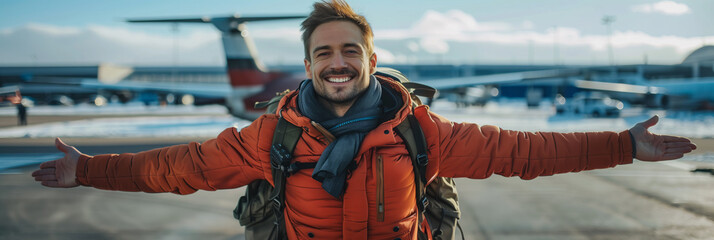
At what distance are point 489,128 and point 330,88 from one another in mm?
935

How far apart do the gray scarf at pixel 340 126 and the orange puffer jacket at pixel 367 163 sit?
7cm

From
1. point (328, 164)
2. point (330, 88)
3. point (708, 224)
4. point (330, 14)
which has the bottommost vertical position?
point (708, 224)

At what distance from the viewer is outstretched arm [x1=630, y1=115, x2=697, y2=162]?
6.51 feet

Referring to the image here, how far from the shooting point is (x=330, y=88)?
2002 millimetres

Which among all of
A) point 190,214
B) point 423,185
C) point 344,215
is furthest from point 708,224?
point 190,214

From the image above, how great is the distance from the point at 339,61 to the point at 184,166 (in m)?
1.04

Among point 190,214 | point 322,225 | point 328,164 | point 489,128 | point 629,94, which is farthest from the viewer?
point 629,94

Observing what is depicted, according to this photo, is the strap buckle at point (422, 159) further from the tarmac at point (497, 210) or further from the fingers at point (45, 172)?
the tarmac at point (497, 210)

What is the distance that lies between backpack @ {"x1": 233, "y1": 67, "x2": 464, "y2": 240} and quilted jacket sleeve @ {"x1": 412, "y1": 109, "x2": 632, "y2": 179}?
0.13 m

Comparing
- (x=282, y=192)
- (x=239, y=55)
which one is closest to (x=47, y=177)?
(x=282, y=192)

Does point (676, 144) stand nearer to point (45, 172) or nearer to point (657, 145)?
point (657, 145)

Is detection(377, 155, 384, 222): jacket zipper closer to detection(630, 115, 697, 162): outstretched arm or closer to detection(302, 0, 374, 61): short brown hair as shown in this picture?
detection(302, 0, 374, 61): short brown hair

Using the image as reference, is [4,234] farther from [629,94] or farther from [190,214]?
[629,94]

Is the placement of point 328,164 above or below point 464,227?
above
